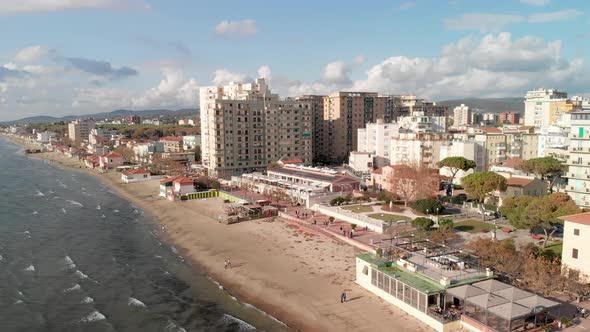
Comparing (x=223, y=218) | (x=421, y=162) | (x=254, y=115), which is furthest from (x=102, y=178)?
(x=421, y=162)

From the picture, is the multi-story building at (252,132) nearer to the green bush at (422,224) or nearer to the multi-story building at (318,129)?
the multi-story building at (318,129)

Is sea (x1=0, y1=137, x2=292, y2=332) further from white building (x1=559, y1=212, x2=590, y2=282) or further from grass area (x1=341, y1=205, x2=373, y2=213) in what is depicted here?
grass area (x1=341, y1=205, x2=373, y2=213)

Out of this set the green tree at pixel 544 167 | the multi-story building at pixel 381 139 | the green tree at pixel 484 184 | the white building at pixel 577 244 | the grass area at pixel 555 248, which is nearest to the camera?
the white building at pixel 577 244

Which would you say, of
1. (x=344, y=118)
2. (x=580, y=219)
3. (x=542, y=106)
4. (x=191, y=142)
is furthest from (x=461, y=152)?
(x=191, y=142)

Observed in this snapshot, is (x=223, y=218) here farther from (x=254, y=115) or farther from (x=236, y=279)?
(x=254, y=115)

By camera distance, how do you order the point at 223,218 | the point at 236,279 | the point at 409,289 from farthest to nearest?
the point at 223,218 < the point at 236,279 < the point at 409,289

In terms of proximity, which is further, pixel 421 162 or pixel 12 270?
pixel 421 162

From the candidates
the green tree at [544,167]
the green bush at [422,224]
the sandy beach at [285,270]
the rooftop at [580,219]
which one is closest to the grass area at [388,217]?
the green bush at [422,224]
